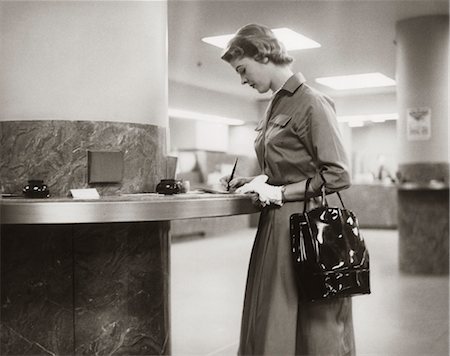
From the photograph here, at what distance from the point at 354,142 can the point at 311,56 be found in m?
7.36

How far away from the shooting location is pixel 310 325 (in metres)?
2.24

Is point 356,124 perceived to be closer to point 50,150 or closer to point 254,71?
point 254,71

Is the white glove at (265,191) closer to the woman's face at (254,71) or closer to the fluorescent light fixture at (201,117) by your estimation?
the woman's face at (254,71)

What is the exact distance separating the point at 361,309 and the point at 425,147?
2.73 m

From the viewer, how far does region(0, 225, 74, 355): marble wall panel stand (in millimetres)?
2119

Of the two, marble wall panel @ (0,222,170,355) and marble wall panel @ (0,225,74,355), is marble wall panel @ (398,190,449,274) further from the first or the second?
marble wall panel @ (0,225,74,355)

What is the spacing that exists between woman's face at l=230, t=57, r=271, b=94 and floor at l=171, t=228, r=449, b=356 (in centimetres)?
181

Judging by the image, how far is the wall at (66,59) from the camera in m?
2.19

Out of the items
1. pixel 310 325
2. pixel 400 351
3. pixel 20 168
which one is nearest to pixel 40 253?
pixel 20 168

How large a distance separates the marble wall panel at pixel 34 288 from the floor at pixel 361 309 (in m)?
1.47

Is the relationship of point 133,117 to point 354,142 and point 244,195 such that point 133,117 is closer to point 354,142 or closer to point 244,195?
point 244,195

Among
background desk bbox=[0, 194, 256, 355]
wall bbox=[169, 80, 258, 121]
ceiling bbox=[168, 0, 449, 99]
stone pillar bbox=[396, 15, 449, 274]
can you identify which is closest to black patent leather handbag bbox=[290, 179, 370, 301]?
background desk bbox=[0, 194, 256, 355]

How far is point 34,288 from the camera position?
213 centimetres

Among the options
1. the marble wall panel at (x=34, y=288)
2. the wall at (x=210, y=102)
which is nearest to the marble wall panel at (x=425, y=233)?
the marble wall panel at (x=34, y=288)
